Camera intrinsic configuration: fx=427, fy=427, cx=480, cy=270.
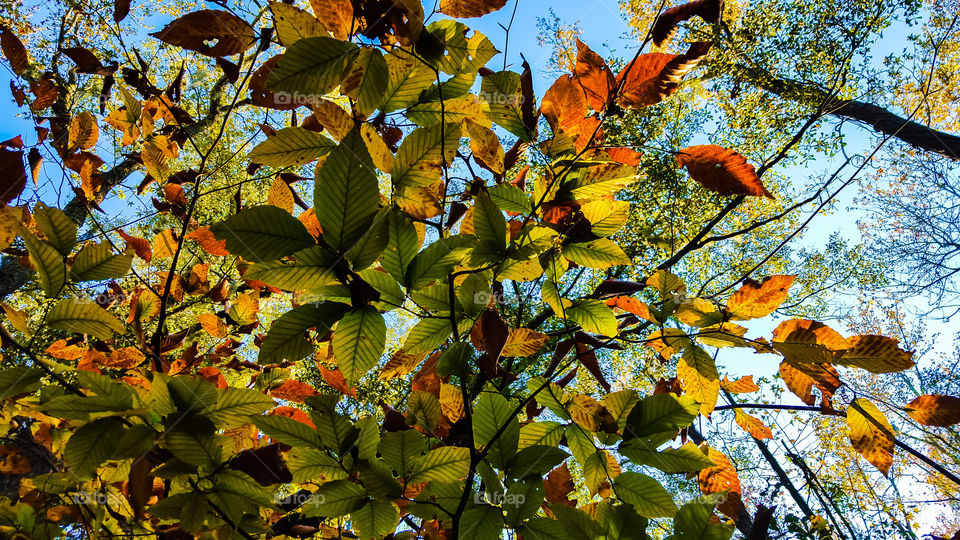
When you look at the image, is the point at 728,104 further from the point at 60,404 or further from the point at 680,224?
the point at 60,404

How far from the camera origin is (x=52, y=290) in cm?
63

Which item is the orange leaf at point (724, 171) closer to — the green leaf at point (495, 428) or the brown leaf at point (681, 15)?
the brown leaf at point (681, 15)

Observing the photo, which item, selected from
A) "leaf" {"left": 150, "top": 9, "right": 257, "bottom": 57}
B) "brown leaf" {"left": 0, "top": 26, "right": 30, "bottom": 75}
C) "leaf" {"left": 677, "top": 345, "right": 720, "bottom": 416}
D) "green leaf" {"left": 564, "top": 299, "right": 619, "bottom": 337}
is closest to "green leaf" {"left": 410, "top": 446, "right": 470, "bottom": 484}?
"green leaf" {"left": 564, "top": 299, "right": 619, "bottom": 337}

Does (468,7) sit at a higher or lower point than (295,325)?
higher

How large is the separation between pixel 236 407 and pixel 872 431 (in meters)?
0.92

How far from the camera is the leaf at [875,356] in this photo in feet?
1.91

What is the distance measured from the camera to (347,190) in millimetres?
349

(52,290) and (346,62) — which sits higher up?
(346,62)

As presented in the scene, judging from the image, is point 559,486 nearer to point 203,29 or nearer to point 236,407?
point 236,407

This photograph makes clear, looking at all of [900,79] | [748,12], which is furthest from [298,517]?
[900,79]

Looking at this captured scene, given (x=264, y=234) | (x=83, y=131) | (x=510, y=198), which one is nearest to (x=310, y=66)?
(x=264, y=234)

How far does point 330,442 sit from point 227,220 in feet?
1.28

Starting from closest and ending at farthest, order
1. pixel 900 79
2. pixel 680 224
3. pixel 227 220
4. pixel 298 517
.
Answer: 1. pixel 227 220
2. pixel 298 517
3. pixel 680 224
4. pixel 900 79

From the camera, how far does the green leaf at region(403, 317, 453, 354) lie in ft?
2.01
